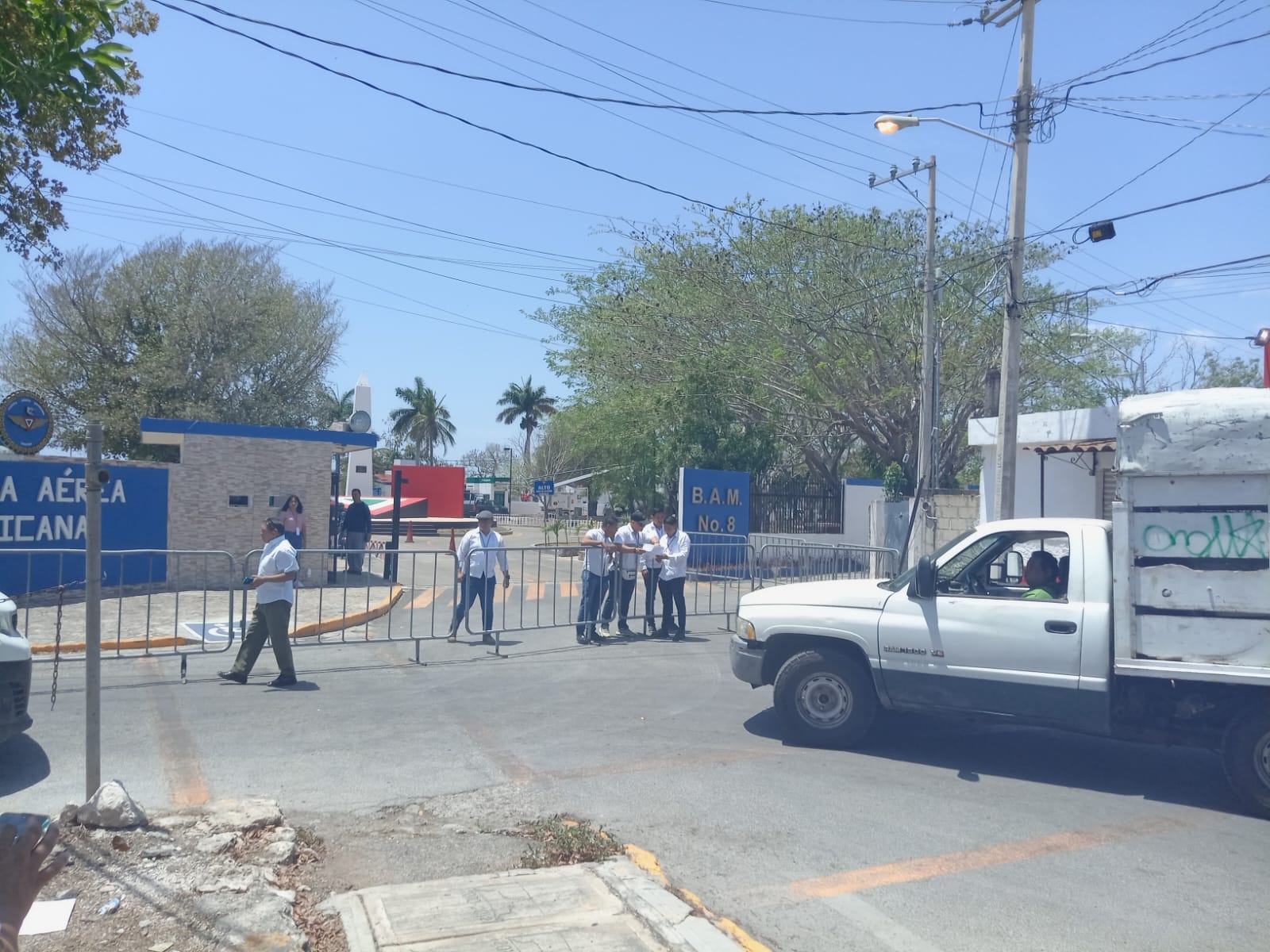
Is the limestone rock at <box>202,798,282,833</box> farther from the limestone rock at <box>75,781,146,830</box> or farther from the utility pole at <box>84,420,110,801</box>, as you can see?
the utility pole at <box>84,420,110,801</box>

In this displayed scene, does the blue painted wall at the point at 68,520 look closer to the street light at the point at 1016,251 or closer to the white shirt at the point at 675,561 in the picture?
the white shirt at the point at 675,561

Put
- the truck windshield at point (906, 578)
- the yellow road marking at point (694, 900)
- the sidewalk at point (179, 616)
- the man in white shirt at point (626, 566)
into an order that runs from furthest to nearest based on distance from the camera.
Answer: the man in white shirt at point (626, 566), the sidewalk at point (179, 616), the truck windshield at point (906, 578), the yellow road marking at point (694, 900)

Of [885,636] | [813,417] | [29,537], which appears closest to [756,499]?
[813,417]

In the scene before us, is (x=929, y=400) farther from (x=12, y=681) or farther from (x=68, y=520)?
(x=12, y=681)

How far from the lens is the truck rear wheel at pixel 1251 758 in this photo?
661cm

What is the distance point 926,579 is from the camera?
7719 mm

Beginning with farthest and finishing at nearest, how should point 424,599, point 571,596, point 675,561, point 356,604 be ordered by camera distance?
point 424,599, point 356,604, point 675,561, point 571,596

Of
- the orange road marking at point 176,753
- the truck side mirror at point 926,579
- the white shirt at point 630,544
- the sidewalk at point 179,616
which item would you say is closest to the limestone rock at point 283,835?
the orange road marking at point 176,753

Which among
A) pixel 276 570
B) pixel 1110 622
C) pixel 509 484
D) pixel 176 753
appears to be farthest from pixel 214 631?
pixel 509 484

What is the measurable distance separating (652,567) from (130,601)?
7399 mm

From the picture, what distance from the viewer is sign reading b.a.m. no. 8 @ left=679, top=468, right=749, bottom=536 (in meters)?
23.3

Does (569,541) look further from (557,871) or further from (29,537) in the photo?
(557,871)

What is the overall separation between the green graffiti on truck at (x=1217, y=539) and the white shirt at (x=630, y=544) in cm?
727

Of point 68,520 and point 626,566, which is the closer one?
point 626,566
